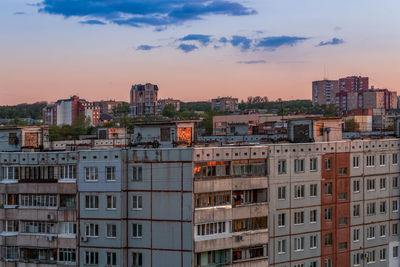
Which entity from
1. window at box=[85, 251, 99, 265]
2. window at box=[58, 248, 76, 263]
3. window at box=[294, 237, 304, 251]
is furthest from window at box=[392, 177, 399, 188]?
window at box=[58, 248, 76, 263]

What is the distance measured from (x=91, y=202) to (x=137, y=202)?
8.23 ft

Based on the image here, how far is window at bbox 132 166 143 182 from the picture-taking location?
3139 centimetres

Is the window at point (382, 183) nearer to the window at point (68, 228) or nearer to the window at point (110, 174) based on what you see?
the window at point (110, 174)

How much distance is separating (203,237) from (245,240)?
274cm

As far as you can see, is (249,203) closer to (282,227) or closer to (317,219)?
(282,227)

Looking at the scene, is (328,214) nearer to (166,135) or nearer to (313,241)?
(313,241)

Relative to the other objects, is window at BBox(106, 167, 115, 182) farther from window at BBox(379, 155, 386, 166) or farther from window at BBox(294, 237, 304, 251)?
window at BBox(379, 155, 386, 166)

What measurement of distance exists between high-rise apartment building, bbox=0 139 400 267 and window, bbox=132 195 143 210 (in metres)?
0.05

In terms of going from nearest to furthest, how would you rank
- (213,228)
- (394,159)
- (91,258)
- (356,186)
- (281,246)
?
(213,228) → (91,258) → (281,246) → (356,186) → (394,159)

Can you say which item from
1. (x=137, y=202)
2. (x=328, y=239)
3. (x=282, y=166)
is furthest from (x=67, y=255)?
(x=328, y=239)

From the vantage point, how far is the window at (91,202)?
31.9 metres

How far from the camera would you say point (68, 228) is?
32875 millimetres

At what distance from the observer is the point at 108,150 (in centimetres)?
3183

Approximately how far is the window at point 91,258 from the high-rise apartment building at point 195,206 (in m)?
0.05
